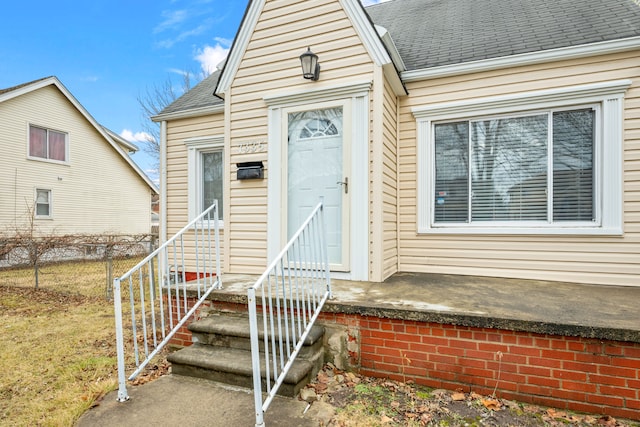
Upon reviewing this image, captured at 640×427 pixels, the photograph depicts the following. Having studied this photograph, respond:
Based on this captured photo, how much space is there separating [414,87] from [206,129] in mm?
3588

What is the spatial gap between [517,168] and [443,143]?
0.92 metres

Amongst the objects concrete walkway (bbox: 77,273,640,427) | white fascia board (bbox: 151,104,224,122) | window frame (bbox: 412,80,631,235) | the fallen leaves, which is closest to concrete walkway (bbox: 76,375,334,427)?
concrete walkway (bbox: 77,273,640,427)

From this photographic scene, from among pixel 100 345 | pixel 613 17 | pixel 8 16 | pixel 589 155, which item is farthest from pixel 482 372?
pixel 8 16

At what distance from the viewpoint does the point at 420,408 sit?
2414mm

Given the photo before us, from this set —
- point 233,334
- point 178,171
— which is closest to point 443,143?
point 233,334

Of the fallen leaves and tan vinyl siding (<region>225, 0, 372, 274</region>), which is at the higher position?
tan vinyl siding (<region>225, 0, 372, 274</region>)

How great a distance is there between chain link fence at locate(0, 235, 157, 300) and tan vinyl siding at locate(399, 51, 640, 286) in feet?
18.8

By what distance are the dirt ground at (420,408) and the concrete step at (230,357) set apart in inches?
5.8

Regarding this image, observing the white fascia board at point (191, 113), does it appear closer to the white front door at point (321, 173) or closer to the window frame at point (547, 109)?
the white front door at point (321, 173)

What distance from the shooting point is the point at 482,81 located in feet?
14.3

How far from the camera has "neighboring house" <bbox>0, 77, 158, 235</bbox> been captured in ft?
36.2

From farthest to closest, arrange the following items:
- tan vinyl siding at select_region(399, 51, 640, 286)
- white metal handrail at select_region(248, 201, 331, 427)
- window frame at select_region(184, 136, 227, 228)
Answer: window frame at select_region(184, 136, 227, 228), tan vinyl siding at select_region(399, 51, 640, 286), white metal handrail at select_region(248, 201, 331, 427)

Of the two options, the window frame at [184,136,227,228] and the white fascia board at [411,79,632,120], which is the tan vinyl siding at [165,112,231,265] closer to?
the window frame at [184,136,227,228]

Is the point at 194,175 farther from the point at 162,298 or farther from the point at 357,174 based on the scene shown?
the point at 357,174
